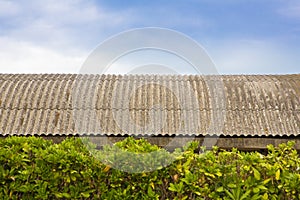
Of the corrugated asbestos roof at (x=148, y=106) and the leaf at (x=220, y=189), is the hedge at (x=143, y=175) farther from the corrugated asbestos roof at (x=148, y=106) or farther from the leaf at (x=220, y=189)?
the corrugated asbestos roof at (x=148, y=106)

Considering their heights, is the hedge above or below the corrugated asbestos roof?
below

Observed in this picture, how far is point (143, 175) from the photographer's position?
524 centimetres

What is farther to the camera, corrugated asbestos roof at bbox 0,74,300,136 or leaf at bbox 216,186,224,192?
corrugated asbestos roof at bbox 0,74,300,136

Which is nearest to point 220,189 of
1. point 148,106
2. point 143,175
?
point 143,175

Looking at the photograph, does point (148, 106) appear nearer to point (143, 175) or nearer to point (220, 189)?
point (143, 175)

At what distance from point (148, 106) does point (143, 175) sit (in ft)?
34.5

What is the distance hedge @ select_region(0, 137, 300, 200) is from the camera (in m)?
5.20

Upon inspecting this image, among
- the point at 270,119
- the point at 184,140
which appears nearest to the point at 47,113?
the point at 184,140

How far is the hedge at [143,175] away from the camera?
5.20 metres

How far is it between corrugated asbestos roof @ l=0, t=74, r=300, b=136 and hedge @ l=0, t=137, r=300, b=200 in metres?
9.22

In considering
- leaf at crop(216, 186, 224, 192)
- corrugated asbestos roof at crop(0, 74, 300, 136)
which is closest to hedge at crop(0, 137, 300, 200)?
leaf at crop(216, 186, 224, 192)

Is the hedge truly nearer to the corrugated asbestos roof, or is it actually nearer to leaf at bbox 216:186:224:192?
leaf at bbox 216:186:224:192

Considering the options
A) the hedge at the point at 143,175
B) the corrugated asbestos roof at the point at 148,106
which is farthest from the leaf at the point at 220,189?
the corrugated asbestos roof at the point at 148,106

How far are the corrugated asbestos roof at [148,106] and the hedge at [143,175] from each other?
9.22 metres
